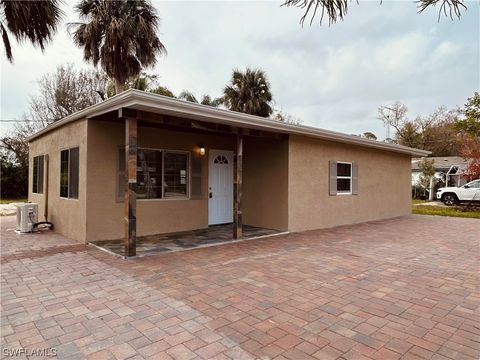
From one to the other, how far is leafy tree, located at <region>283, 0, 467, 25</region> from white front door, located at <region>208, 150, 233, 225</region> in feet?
21.2

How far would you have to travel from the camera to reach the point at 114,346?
2.50m

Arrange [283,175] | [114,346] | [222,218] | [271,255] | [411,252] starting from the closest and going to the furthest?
1. [114,346]
2. [271,255]
3. [411,252]
4. [283,175]
5. [222,218]

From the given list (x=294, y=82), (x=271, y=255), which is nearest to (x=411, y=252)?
(x=271, y=255)

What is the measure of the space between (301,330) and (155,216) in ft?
16.9

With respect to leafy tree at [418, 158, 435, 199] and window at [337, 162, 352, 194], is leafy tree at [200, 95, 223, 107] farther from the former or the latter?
leafy tree at [418, 158, 435, 199]

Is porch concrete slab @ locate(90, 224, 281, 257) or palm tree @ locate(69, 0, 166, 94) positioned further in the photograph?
palm tree @ locate(69, 0, 166, 94)

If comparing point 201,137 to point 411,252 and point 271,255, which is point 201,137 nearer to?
point 271,255

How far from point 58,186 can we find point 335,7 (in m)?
7.67

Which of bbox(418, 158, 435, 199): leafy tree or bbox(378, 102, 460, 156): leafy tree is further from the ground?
bbox(378, 102, 460, 156): leafy tree

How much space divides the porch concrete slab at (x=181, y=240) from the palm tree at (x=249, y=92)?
11.0 metres

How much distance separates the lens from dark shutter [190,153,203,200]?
793 cm

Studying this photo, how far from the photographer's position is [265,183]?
330 inches

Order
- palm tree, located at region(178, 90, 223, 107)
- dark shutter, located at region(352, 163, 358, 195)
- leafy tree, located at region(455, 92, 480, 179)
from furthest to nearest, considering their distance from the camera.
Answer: palm tree, located at region(178, 90, 223, 107) < leafy tree, located at region(455, 92, 480, 179) < dark shutter, located at region(352, 163, 358, 195)

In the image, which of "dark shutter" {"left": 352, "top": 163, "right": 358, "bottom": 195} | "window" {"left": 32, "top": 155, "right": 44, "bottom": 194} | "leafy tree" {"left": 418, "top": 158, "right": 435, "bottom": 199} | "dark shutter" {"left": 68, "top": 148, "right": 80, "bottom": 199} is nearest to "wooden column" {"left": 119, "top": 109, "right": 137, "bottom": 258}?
"dark shutter" {"left": 68, "top": 148, "right": 80, "bottom": 199}
